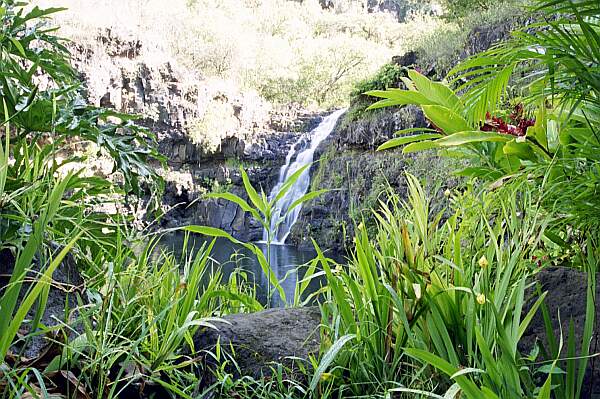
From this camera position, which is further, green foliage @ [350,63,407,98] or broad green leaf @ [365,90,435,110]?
green foliage @ [350,63,407,98]

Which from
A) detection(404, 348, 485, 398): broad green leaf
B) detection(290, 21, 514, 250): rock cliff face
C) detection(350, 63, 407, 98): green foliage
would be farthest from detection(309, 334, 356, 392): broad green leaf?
detection(350, 63, 407, 98): green foliage

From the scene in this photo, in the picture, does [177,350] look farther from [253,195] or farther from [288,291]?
[288,291]

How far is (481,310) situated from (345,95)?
22.9 m

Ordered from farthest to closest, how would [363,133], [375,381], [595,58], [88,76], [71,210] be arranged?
[88,76] < [363,133] < [71,210] < [375,381] < [595,58]

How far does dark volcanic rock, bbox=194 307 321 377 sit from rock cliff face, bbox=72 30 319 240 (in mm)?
11445

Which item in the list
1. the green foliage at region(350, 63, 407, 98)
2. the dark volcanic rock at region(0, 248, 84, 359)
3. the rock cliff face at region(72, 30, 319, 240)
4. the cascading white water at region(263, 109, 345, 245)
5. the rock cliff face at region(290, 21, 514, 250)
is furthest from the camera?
the rock cliff face at region(72, 30, 319, 240)

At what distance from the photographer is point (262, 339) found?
114 cm

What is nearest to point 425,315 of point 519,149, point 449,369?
point 449,369

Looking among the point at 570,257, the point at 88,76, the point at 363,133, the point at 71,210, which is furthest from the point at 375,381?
the point at 88,76

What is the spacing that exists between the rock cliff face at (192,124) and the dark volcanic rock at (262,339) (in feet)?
37.6

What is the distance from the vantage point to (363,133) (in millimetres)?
9656

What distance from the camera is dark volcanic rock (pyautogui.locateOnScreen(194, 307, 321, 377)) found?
109cm

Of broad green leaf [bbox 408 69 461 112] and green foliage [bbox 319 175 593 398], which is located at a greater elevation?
broad green leaf [bbox 408 69 461 112]

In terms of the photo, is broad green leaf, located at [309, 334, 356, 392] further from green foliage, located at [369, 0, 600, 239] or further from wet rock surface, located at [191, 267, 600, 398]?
green foliage, located at [369, 0, 600, 239]
